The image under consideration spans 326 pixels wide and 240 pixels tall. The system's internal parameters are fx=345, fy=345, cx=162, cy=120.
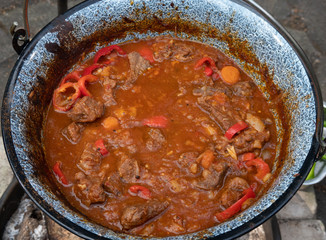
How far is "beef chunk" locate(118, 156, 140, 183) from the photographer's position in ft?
9.84

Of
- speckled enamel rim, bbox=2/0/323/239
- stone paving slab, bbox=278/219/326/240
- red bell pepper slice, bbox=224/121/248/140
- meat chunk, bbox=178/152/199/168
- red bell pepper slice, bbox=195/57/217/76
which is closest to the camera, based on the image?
speckled enamel rim, bbox=2/0/323/239

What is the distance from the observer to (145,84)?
358 centimetres

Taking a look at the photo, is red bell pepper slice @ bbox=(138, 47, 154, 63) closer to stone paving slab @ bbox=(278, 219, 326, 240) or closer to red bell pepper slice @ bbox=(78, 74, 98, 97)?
red bell pepper slice @ bbox=(78, 74, 98, 97)

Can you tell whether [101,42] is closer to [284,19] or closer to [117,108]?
[117,108]

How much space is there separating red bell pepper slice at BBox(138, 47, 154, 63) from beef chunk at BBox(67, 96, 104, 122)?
0.83m

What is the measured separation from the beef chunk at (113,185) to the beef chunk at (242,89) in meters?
1.49

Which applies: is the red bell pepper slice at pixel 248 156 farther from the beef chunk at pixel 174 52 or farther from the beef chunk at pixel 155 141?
the beef chunk at pixel 174 52

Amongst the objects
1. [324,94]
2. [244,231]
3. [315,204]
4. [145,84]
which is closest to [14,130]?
[145,84]

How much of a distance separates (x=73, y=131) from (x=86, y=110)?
0.24 metres

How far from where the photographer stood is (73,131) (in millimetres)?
3236

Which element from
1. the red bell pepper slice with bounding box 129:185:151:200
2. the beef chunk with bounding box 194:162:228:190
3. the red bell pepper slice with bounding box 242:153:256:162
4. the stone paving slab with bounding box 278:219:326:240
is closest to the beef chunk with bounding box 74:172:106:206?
the red bell pepper slice with bounding box 129:185:151:200

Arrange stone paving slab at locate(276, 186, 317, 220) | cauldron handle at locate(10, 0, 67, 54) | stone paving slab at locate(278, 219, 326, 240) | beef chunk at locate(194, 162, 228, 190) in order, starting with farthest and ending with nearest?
1. stone paving slab at locate(276, 186, 317, 220)
2. stone paving slab at locate(278, 219, 326, 240)
3. beef chunk at locate(194, 162, 228, 190)
4. cauldron handle at locate(10, 0, 67, 54)

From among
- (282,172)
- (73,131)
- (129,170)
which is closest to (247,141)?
(282,172)

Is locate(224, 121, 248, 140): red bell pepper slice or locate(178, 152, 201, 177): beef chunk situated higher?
locate(224, 121, 248, 140): red bell pepper slice
